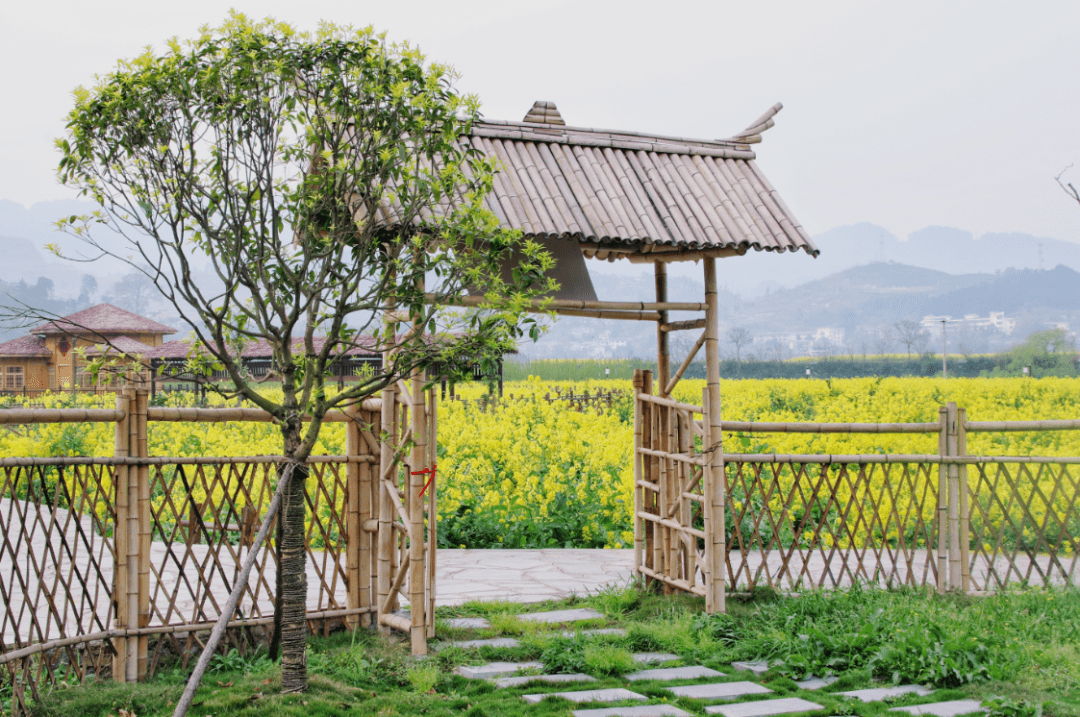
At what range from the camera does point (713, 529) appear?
187 inches

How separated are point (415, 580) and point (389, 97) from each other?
222cm

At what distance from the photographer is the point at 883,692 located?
366 centimetres

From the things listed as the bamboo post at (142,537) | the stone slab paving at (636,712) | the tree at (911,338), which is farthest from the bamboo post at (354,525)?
the tree at (911,338)

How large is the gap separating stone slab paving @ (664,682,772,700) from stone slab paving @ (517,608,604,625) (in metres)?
1.12

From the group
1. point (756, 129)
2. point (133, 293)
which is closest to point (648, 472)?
point (756, 129)

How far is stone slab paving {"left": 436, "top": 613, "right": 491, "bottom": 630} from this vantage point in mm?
4617

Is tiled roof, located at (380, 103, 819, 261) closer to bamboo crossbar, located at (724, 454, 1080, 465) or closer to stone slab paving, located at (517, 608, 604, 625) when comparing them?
bamboo crossbar, located at (724, 454, 1080, 465)

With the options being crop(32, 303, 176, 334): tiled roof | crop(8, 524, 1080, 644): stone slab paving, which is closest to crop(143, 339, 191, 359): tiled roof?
crop(32, 303, 176, 334): tiled roof

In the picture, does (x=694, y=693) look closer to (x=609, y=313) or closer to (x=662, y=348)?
(x=609, y=313)

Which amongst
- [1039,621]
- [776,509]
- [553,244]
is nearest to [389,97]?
[553,244]

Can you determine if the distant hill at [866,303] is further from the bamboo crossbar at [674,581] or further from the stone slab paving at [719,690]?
the stone slab paving at [719,690]

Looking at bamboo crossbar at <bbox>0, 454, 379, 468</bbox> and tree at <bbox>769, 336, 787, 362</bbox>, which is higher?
tree at <bbox>769, 336, 787, 362</bbox>

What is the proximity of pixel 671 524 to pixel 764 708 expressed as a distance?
170 centimetres

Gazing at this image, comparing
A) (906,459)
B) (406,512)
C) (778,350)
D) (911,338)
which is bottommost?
(406,512)
